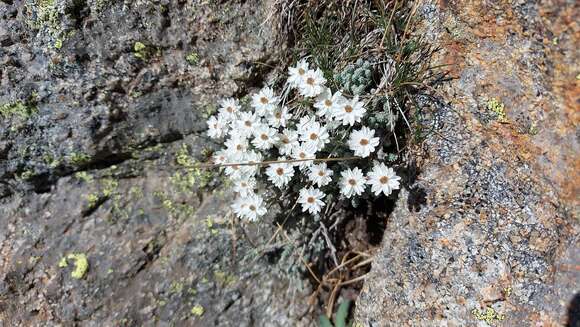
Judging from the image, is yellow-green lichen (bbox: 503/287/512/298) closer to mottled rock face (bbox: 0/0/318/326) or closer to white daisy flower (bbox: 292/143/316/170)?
white daisy flower (bbox: 292/143/316/170)

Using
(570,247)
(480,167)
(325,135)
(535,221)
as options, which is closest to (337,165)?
(325,135)

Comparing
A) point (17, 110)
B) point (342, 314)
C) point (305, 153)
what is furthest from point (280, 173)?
point (17, 110)

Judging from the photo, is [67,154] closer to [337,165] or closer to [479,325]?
[337,165]

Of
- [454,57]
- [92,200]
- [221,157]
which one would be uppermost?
[454,57]

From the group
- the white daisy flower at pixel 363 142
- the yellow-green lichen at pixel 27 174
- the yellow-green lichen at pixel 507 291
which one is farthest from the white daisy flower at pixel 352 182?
the yellow-green lichen at pixel 27 174

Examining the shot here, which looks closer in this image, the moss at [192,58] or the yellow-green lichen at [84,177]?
the moss at [192,58]

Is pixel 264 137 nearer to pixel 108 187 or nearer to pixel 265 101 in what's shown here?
pixel 265 101

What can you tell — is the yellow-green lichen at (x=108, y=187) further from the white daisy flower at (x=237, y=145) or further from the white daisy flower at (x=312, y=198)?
the white daisy flower at (x=312, y=198)
